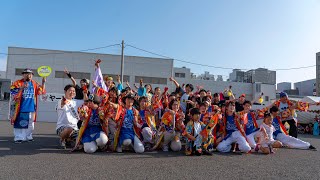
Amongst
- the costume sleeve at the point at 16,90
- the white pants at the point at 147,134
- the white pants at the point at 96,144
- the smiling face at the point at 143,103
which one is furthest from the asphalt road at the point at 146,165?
the costume sleeve at the point at 16,90

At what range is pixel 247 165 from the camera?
16.0 feet

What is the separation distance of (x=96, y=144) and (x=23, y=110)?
2.59m

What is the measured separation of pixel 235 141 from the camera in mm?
6367

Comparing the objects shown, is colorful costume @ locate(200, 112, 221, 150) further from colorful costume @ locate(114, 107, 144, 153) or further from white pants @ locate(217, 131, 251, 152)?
colorful costume @ locate(114, 107, 144, 153)

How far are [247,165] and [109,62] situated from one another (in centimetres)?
2759

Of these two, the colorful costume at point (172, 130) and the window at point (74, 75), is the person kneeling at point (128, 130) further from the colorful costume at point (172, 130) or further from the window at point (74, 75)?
the window at point (74, 75)

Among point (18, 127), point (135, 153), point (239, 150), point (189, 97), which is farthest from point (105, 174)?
point (189, 97)

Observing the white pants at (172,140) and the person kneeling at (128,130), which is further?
the white pants at (172,140)

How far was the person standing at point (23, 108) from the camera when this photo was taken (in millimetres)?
6949

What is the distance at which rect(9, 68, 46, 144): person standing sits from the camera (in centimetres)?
695

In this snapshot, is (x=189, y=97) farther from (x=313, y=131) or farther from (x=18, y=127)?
(x=313, y=131)

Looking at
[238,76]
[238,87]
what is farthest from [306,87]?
[238,87]

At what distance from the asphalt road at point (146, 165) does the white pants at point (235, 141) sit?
0.27m

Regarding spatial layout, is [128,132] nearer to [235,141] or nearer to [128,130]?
[128,130]
